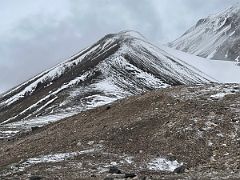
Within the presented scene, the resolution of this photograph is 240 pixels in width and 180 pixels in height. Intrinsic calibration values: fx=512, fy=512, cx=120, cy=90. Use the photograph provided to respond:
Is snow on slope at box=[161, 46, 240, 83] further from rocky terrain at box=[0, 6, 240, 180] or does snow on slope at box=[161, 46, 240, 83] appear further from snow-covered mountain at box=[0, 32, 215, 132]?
rocky terrain at box=[0, 6, 240, 180]

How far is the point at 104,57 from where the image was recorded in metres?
155

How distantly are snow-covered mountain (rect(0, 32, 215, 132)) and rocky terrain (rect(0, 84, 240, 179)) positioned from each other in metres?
42.1

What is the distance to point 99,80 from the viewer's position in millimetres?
128875

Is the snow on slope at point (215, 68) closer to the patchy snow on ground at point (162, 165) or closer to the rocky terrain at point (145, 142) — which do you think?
the rocky terrain at point (145, 142)

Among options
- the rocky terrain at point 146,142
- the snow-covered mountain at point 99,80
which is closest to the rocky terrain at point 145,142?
the rocky terrain at point 146,142

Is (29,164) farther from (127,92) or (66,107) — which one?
(127,92)

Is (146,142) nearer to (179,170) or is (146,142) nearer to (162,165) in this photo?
(162,165)

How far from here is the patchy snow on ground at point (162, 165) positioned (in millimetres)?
29375

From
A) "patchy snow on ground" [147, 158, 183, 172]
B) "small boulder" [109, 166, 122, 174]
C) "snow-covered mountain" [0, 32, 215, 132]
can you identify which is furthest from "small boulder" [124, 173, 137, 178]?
"snow-covered mountain" [0, 32, 215, 132]

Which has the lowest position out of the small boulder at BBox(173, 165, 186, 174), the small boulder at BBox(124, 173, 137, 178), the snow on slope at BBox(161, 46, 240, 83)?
the small boulder at BBox(124, 173, 137, 178)

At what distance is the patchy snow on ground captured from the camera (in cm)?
2938

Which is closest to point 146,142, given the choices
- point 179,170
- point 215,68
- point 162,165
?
point 162,165

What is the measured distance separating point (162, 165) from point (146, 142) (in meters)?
4.48

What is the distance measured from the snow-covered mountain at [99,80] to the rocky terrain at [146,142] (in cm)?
4212
